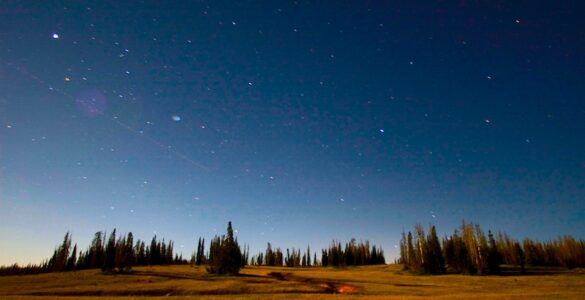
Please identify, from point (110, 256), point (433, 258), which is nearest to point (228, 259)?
point (110, 256)

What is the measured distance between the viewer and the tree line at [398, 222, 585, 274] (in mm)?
84125

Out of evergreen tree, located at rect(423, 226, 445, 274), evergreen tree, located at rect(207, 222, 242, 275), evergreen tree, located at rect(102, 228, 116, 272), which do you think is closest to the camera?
evergreen tree, located at rect(207, 222, 242, 275)

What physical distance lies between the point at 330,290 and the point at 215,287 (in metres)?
15.0

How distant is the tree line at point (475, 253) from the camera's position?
8412 cm

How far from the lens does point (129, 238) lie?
4550 inches

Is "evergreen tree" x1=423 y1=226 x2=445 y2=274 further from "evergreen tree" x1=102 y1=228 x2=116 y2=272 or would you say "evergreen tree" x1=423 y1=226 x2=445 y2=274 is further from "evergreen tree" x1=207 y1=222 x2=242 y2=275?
"evergreen tree" x1=102 y1=228 x2=116 y2=272

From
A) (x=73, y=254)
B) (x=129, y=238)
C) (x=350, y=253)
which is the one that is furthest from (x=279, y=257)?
(x=73, y=254)

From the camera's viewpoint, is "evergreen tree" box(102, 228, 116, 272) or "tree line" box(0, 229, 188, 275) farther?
"tree line" box(0, 229, 188, 275)

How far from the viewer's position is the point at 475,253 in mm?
89688

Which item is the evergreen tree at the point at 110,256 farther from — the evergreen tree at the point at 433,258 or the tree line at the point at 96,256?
the evergreen tree at the point at 433,258

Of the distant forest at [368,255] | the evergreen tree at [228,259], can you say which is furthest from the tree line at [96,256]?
the evergreen tree at [228,259]

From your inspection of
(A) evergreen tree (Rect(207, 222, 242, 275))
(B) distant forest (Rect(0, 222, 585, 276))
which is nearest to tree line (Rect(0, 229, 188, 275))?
(B) distant forest (Rect(0, 222, 585, 276))

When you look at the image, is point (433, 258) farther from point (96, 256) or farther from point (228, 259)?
point (96, 256)

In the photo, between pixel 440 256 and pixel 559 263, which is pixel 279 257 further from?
pixel 559 263
